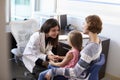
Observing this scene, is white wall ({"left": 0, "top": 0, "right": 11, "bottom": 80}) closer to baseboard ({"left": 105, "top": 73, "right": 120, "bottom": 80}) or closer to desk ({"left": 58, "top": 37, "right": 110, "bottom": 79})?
desk ({"left": 58, "top": 37, "right": 110, "bottom": 79})

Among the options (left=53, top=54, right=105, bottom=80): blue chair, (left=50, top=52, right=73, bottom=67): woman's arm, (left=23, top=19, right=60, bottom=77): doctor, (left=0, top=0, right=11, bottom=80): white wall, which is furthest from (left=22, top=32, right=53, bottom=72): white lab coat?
(left=0, top=0, right=11, bottom=80): white wall

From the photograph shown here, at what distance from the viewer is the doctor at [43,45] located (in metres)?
1.93

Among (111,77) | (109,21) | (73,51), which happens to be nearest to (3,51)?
(73,51)

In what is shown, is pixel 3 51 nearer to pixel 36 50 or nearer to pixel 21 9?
pixel 36 50

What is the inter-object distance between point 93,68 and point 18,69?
5.76ft

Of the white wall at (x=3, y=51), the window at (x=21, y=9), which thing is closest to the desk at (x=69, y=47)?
the window at (x=21, y=9)

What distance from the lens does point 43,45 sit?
78.9 inches

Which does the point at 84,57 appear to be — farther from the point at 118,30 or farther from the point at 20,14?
the point at 20,14

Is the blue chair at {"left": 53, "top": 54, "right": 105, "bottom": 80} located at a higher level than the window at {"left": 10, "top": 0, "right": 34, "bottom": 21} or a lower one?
lower

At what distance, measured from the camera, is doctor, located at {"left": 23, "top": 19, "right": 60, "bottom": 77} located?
1930 millimetres

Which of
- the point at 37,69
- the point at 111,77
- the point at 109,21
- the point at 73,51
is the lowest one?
the point at 111,77

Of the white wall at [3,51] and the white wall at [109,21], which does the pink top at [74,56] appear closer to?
the white wall at [109,21]

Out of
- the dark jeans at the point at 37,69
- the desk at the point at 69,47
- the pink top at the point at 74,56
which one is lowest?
the dark jeans at the point at 37,69

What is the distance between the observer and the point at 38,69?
1943 mm
